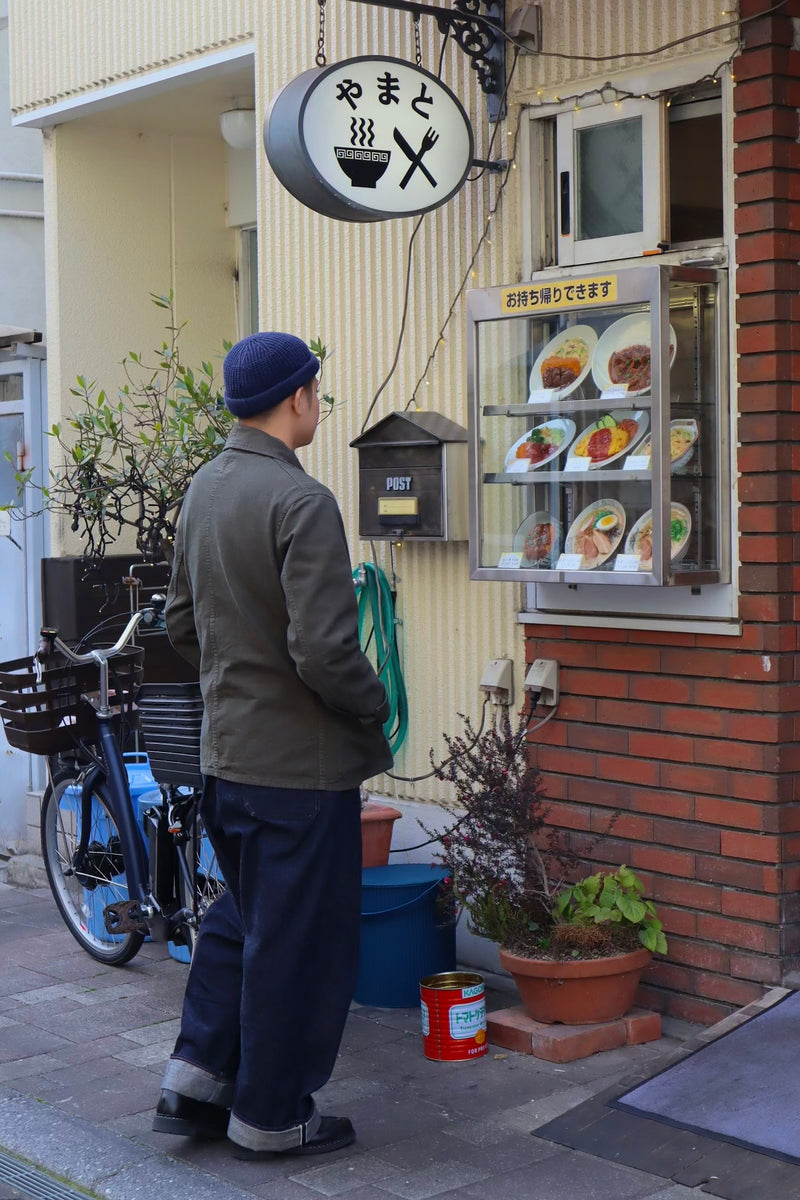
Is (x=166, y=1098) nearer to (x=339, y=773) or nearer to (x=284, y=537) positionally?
(x=339, y=773)

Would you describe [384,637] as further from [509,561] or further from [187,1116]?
[187,1116]

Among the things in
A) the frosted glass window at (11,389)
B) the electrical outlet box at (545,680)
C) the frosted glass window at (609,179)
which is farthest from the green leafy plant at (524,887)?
the frosted glass window at (11,389)

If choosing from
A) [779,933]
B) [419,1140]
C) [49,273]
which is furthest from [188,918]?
[49,273]

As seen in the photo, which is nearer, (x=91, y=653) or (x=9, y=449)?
(x=91, y=653)

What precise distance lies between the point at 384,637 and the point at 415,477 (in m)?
0.79

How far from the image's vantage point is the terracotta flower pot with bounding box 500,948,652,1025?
514 centimetres

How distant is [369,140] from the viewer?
5.49 m

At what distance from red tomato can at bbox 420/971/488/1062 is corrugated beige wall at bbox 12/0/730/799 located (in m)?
1.23

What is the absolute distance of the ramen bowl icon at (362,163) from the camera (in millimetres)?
5449

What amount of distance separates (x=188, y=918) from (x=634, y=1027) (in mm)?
1800

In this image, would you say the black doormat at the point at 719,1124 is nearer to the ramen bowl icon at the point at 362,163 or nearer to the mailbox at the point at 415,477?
the mailbox at the point at 415,477

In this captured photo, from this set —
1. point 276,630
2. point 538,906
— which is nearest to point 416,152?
point 276,630

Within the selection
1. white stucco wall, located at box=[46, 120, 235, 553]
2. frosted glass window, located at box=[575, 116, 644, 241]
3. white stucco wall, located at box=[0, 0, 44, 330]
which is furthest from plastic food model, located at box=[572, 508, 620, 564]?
white stucco wall, located at box=[0, 0, 44, 330]

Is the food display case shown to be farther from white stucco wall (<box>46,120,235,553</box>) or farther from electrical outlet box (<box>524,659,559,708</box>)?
white stucco wall (<box>46,120,235,553</box>)
